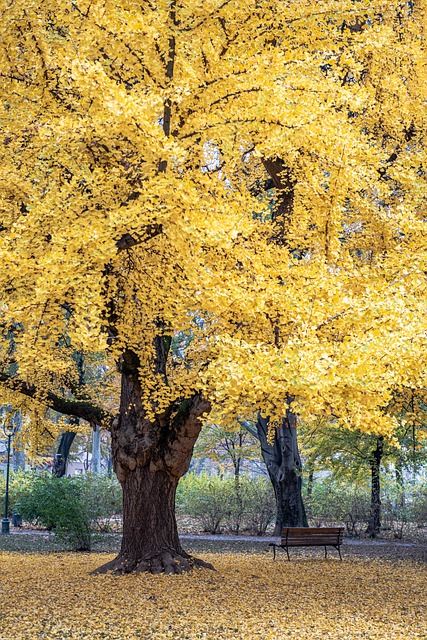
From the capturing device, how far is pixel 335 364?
655cm

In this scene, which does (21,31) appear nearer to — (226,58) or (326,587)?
(226,58)

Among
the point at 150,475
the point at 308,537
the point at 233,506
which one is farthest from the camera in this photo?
the point at 233,506

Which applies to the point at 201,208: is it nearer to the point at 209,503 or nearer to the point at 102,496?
the point at 102,496

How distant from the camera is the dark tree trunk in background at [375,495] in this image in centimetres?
1894

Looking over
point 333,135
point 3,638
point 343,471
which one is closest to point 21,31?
point 333,135

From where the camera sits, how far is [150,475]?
10.7m

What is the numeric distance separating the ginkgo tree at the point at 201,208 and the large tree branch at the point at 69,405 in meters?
1.83

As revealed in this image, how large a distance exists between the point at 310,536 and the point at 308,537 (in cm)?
6

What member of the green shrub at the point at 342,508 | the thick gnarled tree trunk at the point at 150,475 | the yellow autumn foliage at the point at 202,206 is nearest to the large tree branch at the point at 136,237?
the yellow autumn foliage at the point at 202,206

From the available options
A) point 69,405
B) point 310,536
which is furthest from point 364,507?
point 69,405

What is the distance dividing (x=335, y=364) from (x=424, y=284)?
2.32m

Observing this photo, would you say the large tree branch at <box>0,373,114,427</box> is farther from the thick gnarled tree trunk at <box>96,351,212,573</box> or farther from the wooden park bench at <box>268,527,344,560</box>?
the wooden park bench at <box>268,527,344,560</box>

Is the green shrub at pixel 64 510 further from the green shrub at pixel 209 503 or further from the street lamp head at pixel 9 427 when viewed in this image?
the green shrub at pixel 209 503

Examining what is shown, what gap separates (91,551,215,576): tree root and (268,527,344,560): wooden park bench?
2819mm
